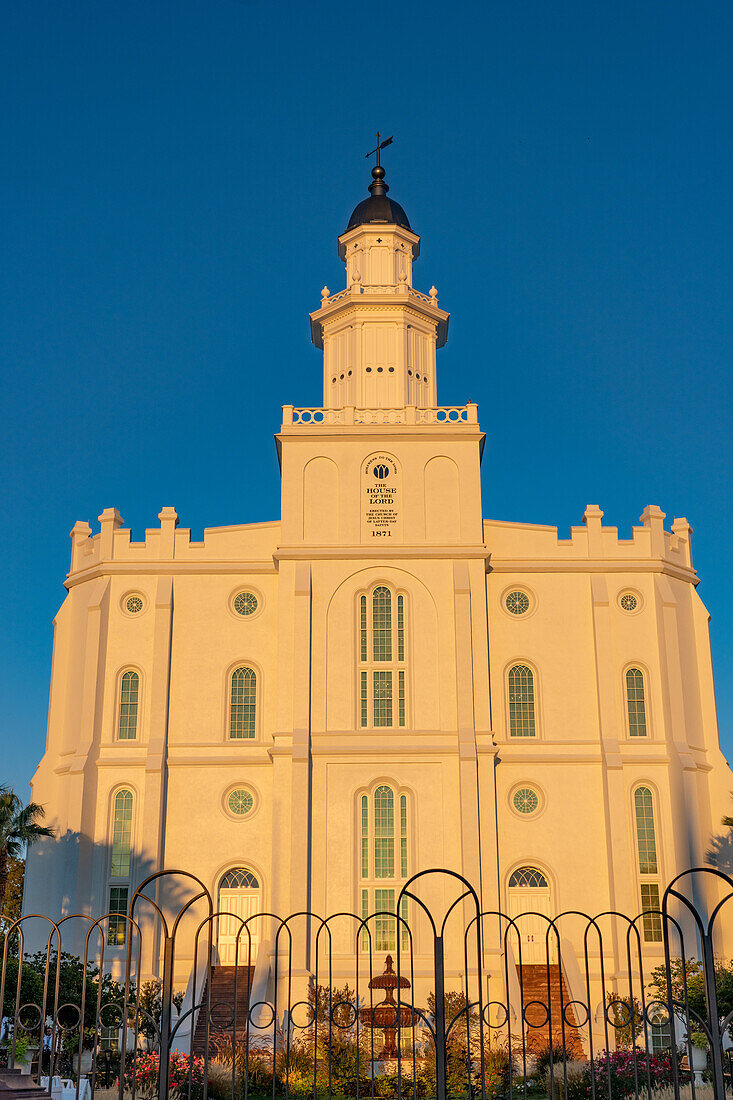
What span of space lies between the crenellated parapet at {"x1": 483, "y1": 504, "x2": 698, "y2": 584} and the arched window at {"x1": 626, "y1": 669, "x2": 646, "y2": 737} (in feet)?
11.5

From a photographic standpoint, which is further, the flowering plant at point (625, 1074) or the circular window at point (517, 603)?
the circular window at point (517, 603)

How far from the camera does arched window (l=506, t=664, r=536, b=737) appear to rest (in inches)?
1411

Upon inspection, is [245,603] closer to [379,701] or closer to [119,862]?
[379,701]

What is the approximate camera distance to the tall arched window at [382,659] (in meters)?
34.5

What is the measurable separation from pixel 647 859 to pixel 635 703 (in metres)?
4.79

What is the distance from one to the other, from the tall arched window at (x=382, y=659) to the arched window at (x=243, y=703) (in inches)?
143

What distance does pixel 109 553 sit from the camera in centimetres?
3756

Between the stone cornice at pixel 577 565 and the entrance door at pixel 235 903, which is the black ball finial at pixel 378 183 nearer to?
the stone cornice at pixel 577 565

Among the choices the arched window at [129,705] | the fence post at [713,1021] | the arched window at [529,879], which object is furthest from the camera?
the arched window at [129,705]

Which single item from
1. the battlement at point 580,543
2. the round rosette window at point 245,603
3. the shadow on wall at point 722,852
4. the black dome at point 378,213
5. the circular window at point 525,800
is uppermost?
the black dome at point 378,213

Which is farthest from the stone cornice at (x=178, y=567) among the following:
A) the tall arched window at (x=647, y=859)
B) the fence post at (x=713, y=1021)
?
the fence post at (x=713, y=1021)

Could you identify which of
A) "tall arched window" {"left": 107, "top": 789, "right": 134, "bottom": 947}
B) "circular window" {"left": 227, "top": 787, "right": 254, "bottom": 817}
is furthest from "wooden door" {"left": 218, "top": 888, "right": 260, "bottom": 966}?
"tall arched window" {"left": 107, "top": 789, "right": 134, "bottom": 947}

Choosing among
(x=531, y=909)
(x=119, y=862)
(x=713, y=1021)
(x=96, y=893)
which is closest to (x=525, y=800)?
(x=531, y=909)

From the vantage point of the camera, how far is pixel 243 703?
3597 centimetres
